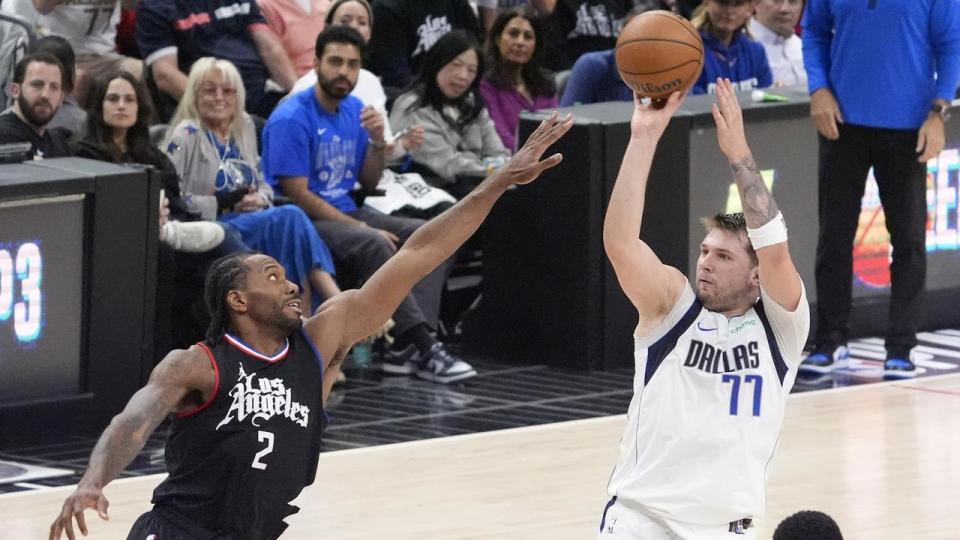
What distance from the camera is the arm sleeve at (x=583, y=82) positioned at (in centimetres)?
1138

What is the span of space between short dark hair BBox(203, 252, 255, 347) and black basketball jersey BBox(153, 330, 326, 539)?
0.06 meters

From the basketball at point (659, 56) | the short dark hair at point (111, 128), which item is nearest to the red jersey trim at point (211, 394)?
the basketball at point (659, 56)

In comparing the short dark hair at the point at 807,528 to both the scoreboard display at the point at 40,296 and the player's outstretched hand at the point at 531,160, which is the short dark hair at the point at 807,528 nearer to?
the player's outstretched hand at the point at 531,160

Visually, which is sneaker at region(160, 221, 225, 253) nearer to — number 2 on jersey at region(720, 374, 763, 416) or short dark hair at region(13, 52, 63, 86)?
short dark hair at region(13, 52, 63, 86)

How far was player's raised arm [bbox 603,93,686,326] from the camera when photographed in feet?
17.2

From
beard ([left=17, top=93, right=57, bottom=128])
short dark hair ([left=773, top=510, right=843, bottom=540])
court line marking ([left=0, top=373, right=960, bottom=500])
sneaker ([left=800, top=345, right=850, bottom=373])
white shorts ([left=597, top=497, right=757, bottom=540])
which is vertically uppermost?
beard ([left=17, top=93, right=57, bottom=128])

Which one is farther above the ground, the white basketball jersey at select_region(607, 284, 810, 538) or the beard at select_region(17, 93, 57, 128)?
the beard at select_region(17, 93, 57, 128)

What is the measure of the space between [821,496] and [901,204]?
2794 millimetres

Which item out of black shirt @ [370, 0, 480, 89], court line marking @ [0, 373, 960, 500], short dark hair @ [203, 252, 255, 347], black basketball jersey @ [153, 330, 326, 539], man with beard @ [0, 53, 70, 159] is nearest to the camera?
black basketball jersey @ [153, 330, 326, 539]

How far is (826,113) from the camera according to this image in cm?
997

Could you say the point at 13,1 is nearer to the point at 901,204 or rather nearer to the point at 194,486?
the point at 901,204

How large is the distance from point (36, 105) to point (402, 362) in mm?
2396

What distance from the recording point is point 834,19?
10.1 metres

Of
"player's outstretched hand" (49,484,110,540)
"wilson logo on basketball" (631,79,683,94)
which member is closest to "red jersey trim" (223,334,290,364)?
"player's outstretched hand" (49,484,110,540)
